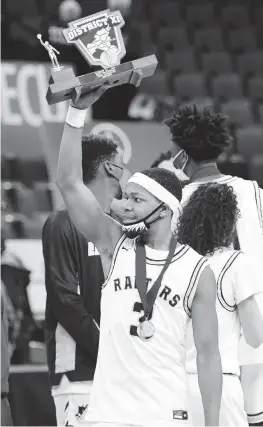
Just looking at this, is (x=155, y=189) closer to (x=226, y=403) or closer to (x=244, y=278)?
(x=244, y=278)

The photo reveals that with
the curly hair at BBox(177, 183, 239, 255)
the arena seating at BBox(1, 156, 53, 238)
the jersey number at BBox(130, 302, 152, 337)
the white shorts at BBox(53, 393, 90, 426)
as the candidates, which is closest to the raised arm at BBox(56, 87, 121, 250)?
the jersey number at BBox(130, 302, 152, 337)

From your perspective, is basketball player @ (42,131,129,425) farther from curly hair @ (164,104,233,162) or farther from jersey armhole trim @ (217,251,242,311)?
jersey armhole trim @ (217,251,242,311)

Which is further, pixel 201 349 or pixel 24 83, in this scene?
pixel 24 83

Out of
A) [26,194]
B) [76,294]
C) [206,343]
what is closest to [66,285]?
[76,294]

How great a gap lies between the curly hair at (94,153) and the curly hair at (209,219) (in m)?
0.52

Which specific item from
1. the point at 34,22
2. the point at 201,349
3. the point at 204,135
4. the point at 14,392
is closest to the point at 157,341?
the point at 201,349

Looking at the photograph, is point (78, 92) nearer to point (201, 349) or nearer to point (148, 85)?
point (201, 349)

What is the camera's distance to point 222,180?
393 cm

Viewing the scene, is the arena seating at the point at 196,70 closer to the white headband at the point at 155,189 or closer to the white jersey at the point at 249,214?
the white jersey at the point at 249,214

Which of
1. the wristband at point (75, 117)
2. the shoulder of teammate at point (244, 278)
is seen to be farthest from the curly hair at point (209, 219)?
the wristband at point (75, 117)

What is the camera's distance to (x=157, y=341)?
2936 millimetres

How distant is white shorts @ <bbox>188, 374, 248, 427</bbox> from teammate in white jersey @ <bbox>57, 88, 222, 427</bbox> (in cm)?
23

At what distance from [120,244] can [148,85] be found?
8927 millimetres

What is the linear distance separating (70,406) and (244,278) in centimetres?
102
